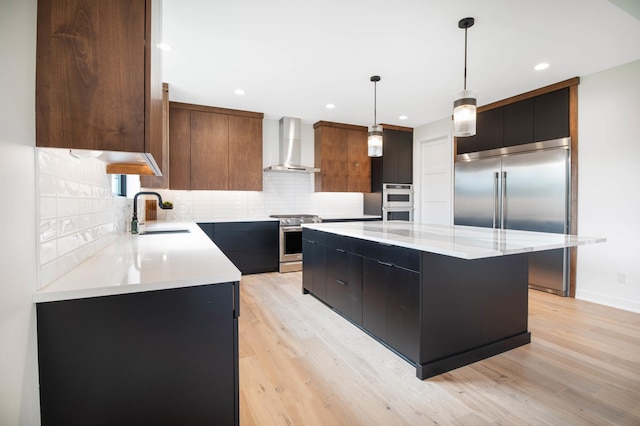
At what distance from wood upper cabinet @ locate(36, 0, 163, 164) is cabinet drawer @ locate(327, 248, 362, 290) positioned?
1937mm

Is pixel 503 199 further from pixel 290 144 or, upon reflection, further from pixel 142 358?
pixel 142 358

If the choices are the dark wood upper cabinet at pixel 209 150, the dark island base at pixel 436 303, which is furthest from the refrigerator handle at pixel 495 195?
the dark wood upper cabinet at pixel 209 150

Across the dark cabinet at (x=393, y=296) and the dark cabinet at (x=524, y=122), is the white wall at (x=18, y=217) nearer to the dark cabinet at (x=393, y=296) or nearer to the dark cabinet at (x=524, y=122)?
the dark cabinet at (x=393, y=296)

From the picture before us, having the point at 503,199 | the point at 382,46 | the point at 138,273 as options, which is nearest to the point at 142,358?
the point at 138,273

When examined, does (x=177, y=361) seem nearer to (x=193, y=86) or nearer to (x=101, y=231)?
(x=101, y=231)

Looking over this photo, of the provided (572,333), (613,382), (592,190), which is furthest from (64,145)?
(592,190)

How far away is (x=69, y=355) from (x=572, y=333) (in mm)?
3449

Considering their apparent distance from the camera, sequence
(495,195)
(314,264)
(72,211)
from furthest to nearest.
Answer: (495,195) → (314,264) → (72,211)

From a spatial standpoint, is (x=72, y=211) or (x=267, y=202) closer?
(x=72, y=211)

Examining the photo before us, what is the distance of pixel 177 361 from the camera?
1078 mm

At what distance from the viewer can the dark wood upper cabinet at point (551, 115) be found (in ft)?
12.0

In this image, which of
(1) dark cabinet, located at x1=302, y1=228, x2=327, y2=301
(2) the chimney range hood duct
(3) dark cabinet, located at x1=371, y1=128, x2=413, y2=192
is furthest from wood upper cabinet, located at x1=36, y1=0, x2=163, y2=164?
(3) dark cabinet, located at x1=371, y1=128, x2=413, y2=192

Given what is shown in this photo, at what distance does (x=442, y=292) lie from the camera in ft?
6.56

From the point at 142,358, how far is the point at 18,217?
57 centimetres
